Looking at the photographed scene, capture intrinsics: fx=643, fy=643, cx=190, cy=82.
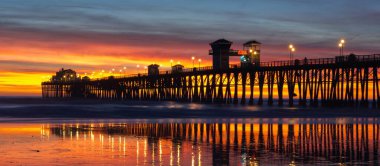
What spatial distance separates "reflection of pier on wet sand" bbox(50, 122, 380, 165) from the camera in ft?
52.1

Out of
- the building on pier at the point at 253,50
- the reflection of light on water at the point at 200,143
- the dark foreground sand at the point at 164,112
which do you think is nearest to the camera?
the reflection of light on water at the point at 200,143

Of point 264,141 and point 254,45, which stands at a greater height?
point 254,45

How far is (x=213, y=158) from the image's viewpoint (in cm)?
1577

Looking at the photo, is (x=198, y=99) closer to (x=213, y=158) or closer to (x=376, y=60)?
(x=376, y=60)

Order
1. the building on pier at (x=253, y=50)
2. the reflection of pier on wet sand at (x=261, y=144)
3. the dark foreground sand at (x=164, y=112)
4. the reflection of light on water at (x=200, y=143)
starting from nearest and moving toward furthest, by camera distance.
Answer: the reflection of light on water at (x=200, y=143), the reflection of pier on wet sand at (x=261, y=144), the dark foreground sand at (x=164, y=112), the building on pier at (x=253, y=50)

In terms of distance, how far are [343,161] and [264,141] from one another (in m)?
5.32

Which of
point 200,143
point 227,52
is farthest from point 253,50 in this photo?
point 200,143

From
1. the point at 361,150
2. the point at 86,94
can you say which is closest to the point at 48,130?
the point at 361,150

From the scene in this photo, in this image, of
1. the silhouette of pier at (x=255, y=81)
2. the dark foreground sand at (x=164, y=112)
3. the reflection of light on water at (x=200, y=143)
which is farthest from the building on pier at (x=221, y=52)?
the reflection of light on water at (x=200, y=143)

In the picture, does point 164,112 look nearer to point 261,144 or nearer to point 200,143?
point 200,143

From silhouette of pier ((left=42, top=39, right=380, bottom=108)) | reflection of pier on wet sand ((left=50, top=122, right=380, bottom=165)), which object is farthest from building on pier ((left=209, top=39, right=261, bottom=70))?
reflection of pier on wet sand ((left=50, top=122, right=380, bottom=165))

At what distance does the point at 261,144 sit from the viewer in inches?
767

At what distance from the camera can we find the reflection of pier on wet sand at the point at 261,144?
15.9m

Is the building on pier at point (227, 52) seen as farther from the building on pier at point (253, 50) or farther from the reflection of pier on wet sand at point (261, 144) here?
the reflection of pier on wet sand at point (261, 144)
